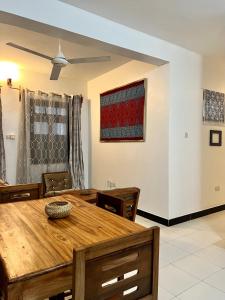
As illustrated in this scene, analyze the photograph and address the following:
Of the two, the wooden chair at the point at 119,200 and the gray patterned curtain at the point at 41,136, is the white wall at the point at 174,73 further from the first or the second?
the gray patterned curtain at the point at 41,136

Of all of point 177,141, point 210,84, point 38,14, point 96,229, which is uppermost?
point 38,14

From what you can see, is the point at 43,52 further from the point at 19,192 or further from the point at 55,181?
the point at 19,192

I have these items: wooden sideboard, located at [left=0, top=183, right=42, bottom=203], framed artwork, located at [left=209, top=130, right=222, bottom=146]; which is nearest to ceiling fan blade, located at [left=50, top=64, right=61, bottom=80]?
wooden sideboard, located at [left=0, top=183, right=42, bottom=203]

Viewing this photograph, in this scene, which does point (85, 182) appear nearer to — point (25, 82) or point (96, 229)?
point (25, 82)

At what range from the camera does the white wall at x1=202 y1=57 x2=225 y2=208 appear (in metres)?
3.89

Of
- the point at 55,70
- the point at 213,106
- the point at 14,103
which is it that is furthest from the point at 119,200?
the point at 14,103

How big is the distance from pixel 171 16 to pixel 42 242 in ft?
8.56

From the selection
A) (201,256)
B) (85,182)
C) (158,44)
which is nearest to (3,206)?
(201,256)

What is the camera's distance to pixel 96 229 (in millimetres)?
1399

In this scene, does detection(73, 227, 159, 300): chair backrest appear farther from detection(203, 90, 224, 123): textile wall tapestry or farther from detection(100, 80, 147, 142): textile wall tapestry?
detection(203, 90, 224, 123): textile wall tapestry

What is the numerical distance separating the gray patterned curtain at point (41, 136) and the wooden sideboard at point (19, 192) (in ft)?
7.47

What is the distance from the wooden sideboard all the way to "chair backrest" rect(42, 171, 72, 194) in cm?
183

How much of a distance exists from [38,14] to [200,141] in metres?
2.86

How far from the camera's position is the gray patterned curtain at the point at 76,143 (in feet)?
16.1
